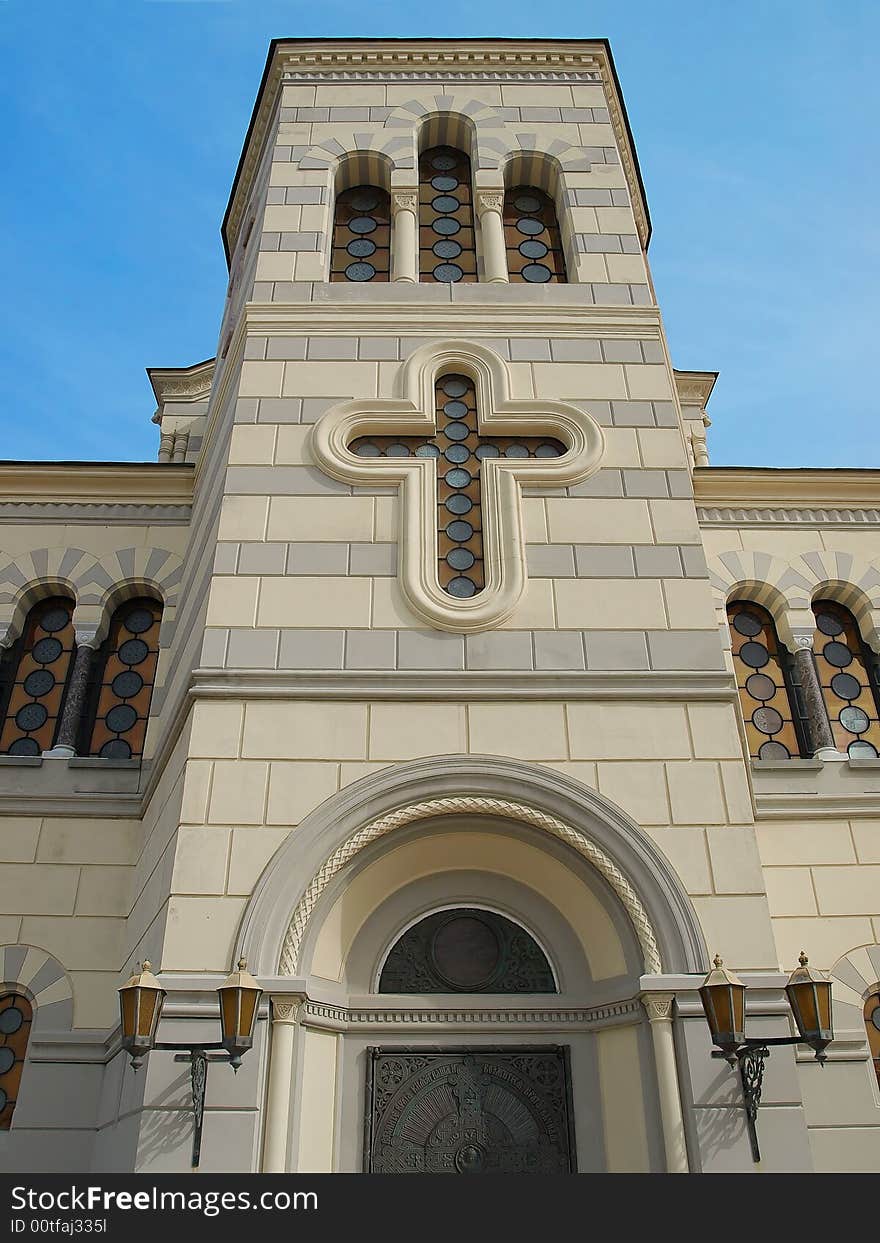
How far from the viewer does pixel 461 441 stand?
945 cm

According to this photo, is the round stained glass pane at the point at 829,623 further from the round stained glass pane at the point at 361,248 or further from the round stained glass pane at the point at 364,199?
the round stained glass pane at the point at 364,199

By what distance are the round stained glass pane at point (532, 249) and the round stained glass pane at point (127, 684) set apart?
20.5 feet

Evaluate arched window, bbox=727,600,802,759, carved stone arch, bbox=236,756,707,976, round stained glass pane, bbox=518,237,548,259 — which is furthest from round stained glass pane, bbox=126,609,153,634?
arched window, bbox=727,600,802,759

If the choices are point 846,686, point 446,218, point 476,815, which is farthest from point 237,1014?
point 446,218

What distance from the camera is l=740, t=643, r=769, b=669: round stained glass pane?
34.5ft

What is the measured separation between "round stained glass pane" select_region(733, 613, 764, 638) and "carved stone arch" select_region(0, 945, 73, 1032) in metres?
7.28

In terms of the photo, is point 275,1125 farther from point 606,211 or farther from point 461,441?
point 606,211

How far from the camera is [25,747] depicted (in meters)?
10.1

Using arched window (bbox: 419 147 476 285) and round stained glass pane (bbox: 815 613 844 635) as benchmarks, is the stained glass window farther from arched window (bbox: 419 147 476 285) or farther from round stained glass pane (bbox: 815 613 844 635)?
round stained glass pane (bbox: 815 613 844 635)

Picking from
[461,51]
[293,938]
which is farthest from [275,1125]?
[461,51]

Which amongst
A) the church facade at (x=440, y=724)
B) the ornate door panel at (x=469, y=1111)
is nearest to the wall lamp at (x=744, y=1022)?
the church facade at (x=440, y=724)

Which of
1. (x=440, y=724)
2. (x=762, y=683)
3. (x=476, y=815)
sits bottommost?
(x=476, y=815)

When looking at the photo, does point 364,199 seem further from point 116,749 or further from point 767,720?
point 767,720

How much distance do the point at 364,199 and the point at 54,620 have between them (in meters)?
6.04
